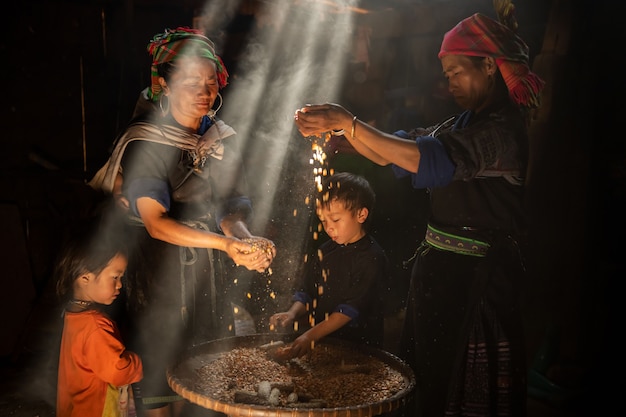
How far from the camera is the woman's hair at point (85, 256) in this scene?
3.58 m

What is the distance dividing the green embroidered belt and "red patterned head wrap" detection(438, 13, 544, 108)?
888mm

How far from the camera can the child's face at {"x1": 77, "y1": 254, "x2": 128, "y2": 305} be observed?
11.7ft

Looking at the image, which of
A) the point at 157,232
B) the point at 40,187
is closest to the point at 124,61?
the point at 40,187

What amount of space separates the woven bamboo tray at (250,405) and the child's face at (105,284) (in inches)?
24.4

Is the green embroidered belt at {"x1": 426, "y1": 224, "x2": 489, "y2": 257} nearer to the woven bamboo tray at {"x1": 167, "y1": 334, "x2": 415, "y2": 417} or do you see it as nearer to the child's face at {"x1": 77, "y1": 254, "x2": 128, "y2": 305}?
the woven bamboo tray at {"x1": 167, "y1": 334, "x2": 415, "y2": 417}

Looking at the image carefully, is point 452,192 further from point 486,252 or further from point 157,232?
point 157,232

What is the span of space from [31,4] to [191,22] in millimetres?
1559

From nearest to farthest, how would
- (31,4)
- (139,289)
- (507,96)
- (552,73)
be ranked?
(507,96) < (139,289) < (552,73) < (31,4)

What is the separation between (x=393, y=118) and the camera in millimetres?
5590

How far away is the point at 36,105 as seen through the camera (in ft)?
19.6

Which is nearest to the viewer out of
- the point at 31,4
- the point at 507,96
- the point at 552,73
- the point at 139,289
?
the point at 507,96

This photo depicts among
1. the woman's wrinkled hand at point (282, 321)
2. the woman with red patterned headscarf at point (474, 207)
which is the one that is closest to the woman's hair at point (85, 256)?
the woman's wrinkled hand at point (282, 321)

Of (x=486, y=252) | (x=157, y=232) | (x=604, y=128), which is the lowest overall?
(x=157, y=232)

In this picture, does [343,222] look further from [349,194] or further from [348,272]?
[348,272]
